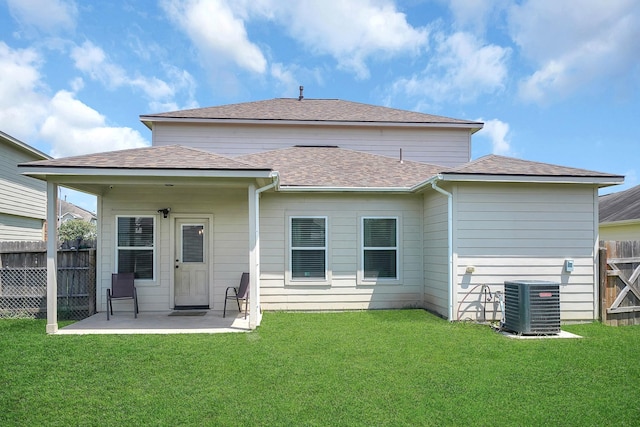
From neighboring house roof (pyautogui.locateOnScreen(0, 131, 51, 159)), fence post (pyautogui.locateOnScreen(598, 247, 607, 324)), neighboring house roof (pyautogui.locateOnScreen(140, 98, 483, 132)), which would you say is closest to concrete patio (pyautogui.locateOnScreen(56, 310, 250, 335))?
neighboring house roof (pyautogui.locateOnScreen(140, 98, 483, 132))

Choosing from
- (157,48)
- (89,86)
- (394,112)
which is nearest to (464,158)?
(394,112)

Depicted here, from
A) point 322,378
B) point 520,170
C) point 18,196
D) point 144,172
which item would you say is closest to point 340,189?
point 520,170

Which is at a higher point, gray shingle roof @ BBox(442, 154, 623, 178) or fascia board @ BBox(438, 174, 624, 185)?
gray shingle roof @ BBox(442, 154, 623, 178)

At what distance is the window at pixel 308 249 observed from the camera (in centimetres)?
908

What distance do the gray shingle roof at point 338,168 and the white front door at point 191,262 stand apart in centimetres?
212

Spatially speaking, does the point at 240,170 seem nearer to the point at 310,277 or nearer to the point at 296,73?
the point at 310,277

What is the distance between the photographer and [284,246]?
902 centimetres

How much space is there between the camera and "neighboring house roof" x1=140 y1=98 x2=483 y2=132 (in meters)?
12.5

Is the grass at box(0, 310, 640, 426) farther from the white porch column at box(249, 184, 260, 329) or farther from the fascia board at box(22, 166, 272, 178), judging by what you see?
the fascia board at box(22, 166, 272, 178)

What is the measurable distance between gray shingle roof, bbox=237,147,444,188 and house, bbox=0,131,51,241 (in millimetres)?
8273

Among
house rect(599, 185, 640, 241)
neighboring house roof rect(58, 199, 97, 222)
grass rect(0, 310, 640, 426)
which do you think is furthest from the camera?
neighboring house roof rect(58, 199, 97, 222)

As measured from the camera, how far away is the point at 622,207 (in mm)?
16453

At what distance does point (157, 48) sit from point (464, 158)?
10.0m

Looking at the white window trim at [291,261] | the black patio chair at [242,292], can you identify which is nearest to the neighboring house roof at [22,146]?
the black patio chair at [242,292]
